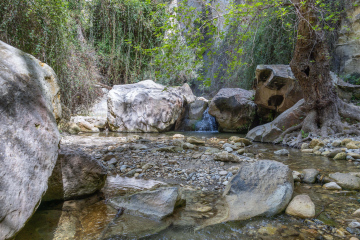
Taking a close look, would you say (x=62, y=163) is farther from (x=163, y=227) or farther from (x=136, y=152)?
(x=136, y=152)

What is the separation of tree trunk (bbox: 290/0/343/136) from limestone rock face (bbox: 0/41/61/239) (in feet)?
17.2

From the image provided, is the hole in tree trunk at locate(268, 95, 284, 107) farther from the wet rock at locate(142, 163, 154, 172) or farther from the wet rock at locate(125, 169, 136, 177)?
the wet rock at locate(125, 169, 136, 177)

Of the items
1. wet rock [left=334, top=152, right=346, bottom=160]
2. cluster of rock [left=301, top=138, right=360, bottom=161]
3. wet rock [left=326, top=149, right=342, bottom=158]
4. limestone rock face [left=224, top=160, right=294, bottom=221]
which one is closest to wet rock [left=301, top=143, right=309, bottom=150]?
cluster of rock [left=301, top=138, right=360, bottom=161]

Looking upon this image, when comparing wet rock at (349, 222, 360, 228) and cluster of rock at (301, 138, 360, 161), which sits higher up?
wet rock at (349, 222, 360, 228)

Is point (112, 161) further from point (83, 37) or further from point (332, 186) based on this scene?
point (83, 37)

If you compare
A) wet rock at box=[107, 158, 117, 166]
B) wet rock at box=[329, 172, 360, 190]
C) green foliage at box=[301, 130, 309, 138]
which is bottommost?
wet rock at box=[107, 158, 117, 166]

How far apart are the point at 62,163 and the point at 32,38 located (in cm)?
454

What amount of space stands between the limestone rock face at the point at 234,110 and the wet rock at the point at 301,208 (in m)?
6.18

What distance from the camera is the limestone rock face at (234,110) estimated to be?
782 cm

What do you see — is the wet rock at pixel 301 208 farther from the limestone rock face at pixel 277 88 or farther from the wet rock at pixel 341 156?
the limestone rock face at pixel 277 88

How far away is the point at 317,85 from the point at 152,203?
5.05 meters

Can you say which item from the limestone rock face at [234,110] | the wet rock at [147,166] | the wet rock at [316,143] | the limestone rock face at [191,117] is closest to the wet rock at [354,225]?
the wet rock at [147,166]

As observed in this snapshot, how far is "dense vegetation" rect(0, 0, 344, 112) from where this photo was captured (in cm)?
314

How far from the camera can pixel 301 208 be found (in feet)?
5.80
